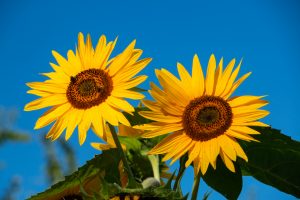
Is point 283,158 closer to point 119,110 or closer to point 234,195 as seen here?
point 234,195

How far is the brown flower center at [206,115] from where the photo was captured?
954 millimetres

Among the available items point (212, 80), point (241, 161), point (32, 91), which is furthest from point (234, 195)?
point (32, 91)

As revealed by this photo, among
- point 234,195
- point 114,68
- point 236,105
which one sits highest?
point 114,68

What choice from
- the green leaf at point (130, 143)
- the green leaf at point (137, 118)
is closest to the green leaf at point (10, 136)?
the green leaf at point (130, 143)

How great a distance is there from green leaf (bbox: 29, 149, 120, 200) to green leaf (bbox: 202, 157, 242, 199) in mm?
179

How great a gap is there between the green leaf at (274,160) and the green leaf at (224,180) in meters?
0.05

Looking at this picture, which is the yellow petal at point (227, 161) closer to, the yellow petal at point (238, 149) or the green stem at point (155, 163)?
the yellow petal at point (238, 149)

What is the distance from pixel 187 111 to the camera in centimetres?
98

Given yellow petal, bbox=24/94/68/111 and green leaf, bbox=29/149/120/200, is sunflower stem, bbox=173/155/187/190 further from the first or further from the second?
yellow petal, bbox=24/94/68/111

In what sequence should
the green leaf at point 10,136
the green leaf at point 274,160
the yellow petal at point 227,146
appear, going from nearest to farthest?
the yellow petal at point 227,146 < the green leaf at point 274,160 < the green leaf at point 10,136

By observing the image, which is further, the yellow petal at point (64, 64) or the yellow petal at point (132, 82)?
the yellow petal at point (64, 64)

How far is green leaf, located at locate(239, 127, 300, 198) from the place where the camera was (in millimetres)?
990

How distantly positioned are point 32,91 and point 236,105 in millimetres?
386

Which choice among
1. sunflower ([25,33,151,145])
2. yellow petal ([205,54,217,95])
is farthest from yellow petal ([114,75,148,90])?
yellow petal ([205,54,217,95])
